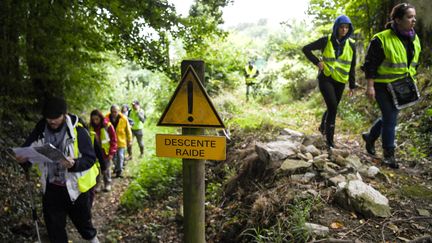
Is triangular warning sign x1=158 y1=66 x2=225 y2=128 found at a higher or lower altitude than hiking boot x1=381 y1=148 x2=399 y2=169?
higher

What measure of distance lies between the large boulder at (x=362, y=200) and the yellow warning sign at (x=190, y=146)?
1.92m

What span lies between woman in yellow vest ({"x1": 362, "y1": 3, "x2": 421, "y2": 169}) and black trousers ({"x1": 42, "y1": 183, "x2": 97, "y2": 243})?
4083 mm

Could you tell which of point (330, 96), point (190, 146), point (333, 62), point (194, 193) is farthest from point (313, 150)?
point (190, 146)

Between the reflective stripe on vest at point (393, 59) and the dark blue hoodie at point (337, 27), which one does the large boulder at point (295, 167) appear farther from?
the dark blue hoodie at point (337, 27)

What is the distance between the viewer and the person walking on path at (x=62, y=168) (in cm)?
376

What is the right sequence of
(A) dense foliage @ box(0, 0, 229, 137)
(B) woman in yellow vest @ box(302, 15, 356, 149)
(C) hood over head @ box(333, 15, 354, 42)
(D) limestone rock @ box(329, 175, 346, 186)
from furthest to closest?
(A) dense foliage @ box(0, 0, 229, 137) → (B) woman in yellow vest @ box(302, 15, 356, 149) → (C) hood over head @ box(333, 15, 354, 42) → (D) limestone rock @ box(329, 175, 346, 186)

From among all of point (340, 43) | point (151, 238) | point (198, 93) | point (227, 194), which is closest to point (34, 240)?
point (151, 238)

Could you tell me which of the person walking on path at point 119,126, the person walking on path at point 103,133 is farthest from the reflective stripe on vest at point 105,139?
the person walking on path at point 119,126

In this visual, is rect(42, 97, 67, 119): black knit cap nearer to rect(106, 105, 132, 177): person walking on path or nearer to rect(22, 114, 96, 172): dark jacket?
rect(22, 114, 96, 172): dark jacket

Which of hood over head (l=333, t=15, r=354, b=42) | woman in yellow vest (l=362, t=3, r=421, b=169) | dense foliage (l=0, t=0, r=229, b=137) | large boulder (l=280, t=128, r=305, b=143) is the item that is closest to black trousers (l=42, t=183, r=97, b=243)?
dense foliage (l=0, t=0, r=229, b=137)

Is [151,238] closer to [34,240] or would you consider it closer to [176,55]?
[34,240]

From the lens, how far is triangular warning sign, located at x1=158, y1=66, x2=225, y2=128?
2.60 metres

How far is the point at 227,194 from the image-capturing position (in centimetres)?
545

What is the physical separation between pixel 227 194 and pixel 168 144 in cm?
299
